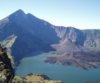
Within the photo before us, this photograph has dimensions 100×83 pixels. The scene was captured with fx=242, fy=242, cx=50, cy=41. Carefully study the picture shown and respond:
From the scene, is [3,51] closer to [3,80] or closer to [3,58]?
[3,58]

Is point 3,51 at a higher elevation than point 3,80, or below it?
higher

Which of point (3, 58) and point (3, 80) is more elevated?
point (3, 58)

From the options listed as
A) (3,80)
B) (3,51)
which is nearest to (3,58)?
(3,51)

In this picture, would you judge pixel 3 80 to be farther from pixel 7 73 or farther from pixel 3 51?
pixel 3 51

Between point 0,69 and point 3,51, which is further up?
point 3,51

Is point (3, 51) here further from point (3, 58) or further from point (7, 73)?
point (7, 73)

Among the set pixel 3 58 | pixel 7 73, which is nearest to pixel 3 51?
pixel 3 58

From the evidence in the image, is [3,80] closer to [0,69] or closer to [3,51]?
[0,69]
